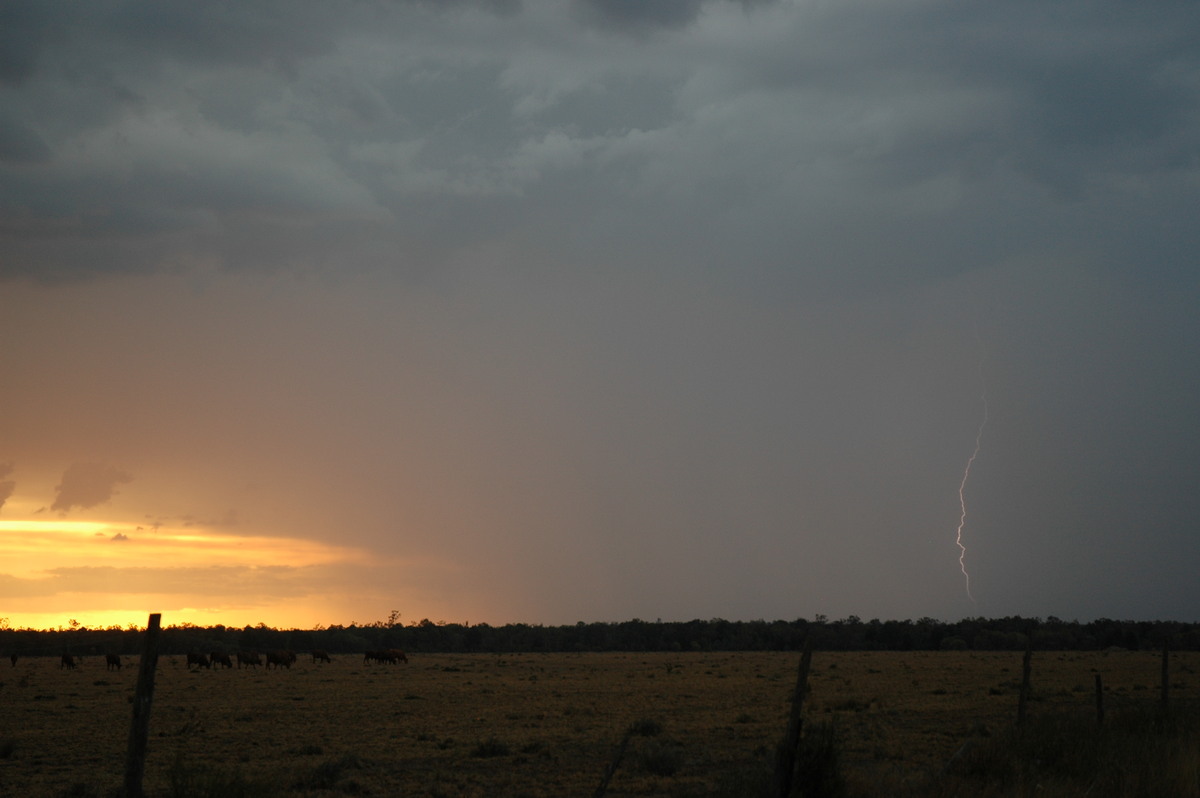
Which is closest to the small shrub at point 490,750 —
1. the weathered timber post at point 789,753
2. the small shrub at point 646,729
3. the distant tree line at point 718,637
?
the small shrub at point 646,729

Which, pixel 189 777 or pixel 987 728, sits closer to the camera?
pixel 189 777

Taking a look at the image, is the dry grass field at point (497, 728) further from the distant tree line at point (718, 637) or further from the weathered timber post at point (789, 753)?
the distant tree line at point (718, 637)

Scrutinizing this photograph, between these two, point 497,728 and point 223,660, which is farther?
point 223,660

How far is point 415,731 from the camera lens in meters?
26.8

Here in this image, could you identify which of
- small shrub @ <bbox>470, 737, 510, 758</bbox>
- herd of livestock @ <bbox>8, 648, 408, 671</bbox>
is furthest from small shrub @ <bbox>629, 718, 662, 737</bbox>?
herd of livestock @ <bbox>8, 648, 408, 671</bbox>

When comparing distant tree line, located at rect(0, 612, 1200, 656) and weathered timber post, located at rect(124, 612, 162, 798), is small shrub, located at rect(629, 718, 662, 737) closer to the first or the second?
weathered timber post, located at rect(124, 612, 162, 798)

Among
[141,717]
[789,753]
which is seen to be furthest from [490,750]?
[141,717]

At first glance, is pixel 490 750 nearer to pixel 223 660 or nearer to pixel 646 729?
pixel 646 729

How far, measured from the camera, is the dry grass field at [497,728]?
17.5 metres

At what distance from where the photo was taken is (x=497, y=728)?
27.3 meters

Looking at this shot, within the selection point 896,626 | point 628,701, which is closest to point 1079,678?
point 628,701

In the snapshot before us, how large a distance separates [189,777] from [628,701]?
1076 inches

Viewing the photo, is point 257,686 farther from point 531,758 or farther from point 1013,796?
point 1013,796

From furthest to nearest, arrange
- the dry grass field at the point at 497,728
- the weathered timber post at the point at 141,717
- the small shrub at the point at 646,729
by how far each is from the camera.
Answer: the small shrub at the point at 646,729, the dry grass field at the point at 497,728, the weathered timber post at the point at 141,717
